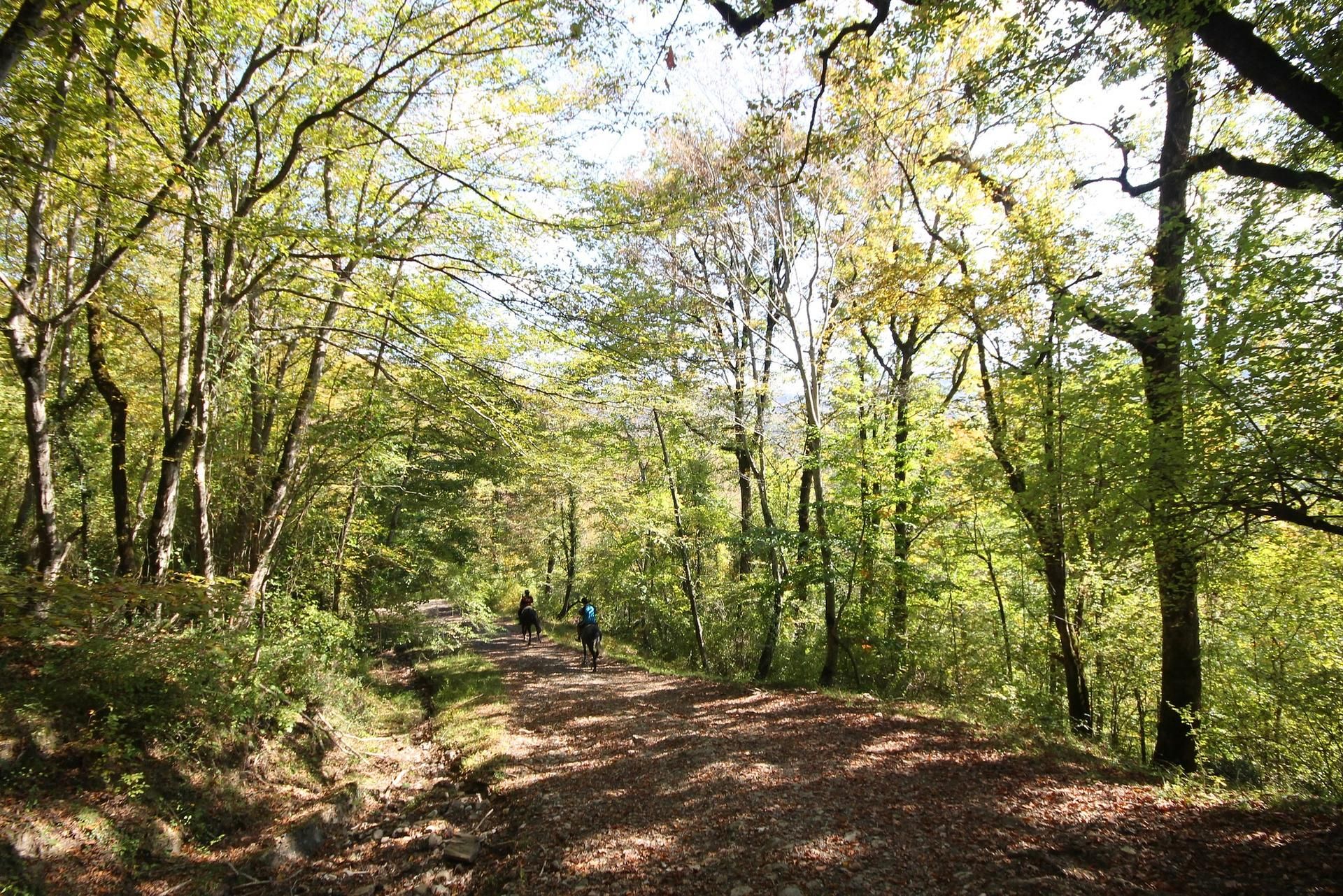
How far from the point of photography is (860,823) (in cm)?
466

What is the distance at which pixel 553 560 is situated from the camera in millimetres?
30766

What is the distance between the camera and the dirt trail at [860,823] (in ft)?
12.2

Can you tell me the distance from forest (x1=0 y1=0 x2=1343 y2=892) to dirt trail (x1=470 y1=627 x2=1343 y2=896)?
153 cm

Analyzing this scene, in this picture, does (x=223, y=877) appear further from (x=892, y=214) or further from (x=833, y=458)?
(x=892, y=214)

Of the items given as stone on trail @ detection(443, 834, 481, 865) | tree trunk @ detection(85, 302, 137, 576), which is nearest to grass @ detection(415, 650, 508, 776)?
stone on trail @ detection(443, 834, 481, 865)

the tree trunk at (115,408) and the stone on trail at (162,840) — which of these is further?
the tree trunk at (115,408)

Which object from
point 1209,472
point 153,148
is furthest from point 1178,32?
point 153,148

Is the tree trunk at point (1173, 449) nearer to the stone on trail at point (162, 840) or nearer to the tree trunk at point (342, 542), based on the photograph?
the stone on trail at point (162, 840)

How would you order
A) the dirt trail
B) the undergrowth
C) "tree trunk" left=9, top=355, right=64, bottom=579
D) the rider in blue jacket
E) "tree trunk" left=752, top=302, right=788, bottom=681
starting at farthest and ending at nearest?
the rider in blue jacket → "tree trunk" left=752, top=302, right=788, bottom=681 → "tree trunk" left=9, top=355, right=64, bottom=579 → the undergrowth → the dirt trail

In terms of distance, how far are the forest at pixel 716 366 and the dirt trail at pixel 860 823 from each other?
1.53 metres

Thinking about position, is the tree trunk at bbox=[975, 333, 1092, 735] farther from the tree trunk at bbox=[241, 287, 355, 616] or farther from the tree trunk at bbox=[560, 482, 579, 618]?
the tree trunk at bbox=[560, 482, 579, 618]

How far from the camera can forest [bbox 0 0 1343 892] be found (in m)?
4.37

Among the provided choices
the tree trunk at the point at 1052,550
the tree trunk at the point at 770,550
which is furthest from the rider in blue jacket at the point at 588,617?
the tree trunk at the point at 1052,550

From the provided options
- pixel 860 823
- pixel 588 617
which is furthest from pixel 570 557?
pixel 860 823
